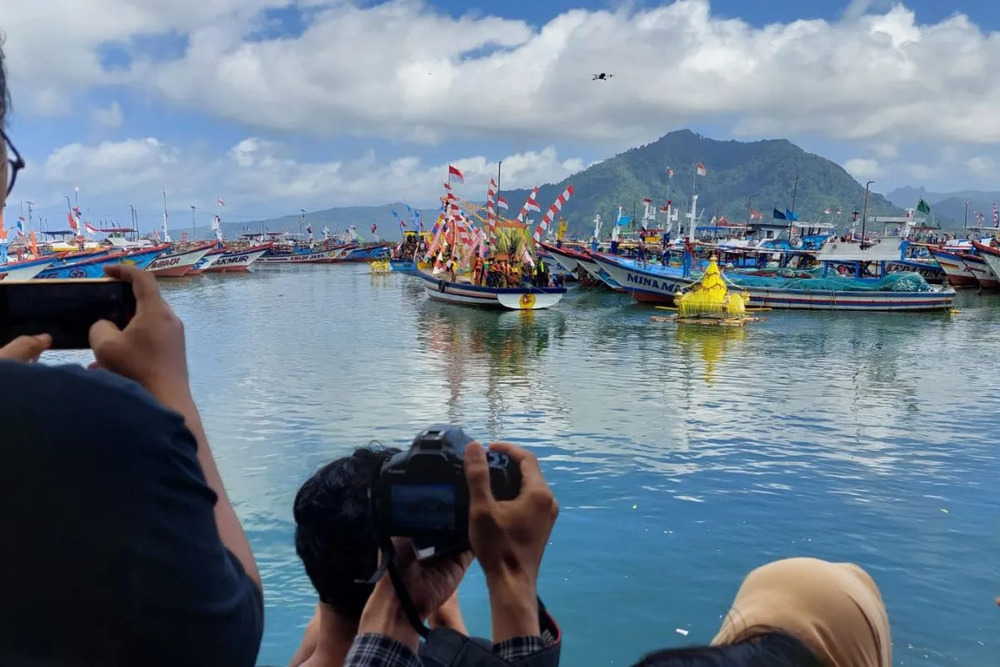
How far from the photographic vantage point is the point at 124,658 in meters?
0.82

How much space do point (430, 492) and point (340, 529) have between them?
0.35m

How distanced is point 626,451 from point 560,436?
0.91 metres

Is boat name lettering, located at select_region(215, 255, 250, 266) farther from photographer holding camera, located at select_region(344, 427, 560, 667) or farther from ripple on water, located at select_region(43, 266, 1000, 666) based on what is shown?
photographer holding camera, located at select_region(344, 427, 560, 667)

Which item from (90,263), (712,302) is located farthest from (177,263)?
(712,302)

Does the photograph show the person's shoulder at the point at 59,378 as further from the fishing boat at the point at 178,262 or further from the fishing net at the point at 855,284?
the fishing boat at the point at 178,262

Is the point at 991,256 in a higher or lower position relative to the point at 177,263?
higher

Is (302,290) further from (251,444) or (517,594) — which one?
(517,594)

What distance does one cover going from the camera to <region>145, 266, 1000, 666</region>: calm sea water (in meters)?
4.60

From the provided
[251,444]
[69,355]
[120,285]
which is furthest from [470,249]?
[120,285]

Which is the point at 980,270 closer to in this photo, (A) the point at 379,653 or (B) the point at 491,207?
(B) the point at 491,207

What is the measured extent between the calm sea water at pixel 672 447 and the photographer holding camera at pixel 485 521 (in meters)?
3.08

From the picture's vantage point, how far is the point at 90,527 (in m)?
0.80

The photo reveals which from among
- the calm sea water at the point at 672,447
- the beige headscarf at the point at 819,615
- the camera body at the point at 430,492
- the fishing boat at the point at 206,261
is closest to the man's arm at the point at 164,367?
the camera body at the point at 430,492

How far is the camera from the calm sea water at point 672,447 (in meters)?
4.60
